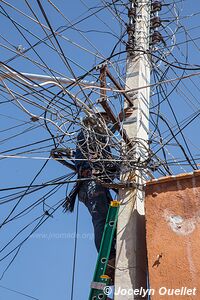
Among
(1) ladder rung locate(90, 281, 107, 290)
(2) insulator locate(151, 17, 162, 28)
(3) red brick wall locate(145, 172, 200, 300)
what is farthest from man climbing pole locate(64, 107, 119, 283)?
(2) insulator locate(151, 17, 162, 28)

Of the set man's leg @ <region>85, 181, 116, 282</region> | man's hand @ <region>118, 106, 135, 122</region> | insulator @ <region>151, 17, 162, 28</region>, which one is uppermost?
insulator @ <region>151, 17, 162, 28</region>

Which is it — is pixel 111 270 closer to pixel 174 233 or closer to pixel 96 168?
pixel 174 233

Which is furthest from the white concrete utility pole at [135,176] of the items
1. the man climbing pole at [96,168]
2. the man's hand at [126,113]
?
the man climbing pole at [96,168]

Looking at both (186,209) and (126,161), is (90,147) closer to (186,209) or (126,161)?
(126,161)

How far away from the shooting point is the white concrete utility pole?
5488 millimetres

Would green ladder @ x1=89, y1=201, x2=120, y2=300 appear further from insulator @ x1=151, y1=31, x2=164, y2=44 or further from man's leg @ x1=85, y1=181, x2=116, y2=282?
insulator @ x1=151, y1=31, x2=164, y2=44

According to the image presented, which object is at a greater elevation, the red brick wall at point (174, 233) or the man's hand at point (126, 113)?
the man's hand at point (126, 113)

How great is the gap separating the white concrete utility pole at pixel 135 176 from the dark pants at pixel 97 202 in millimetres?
307

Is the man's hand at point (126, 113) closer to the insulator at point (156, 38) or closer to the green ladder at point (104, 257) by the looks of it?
the green ladder at point (104, 257)

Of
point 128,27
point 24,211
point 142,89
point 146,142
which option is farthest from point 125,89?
Answer: point 24,211

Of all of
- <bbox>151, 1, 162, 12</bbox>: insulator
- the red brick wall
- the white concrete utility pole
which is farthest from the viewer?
<bbox>151, 1, 162, 12</bbox>: insulator

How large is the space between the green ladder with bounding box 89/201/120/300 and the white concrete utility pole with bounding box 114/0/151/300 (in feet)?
0.34

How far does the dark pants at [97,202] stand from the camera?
6102mm

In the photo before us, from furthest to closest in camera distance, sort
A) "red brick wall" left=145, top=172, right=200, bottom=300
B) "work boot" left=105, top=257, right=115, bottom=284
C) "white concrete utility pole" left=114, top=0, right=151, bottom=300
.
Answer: "work boot" left=105, top=257, right=115, bottom=284 < "white concrete utility pole" left=114, top=0, right=151, bottom=300 < "red brick wall" left=145, top=172, right=200, bottom=300
